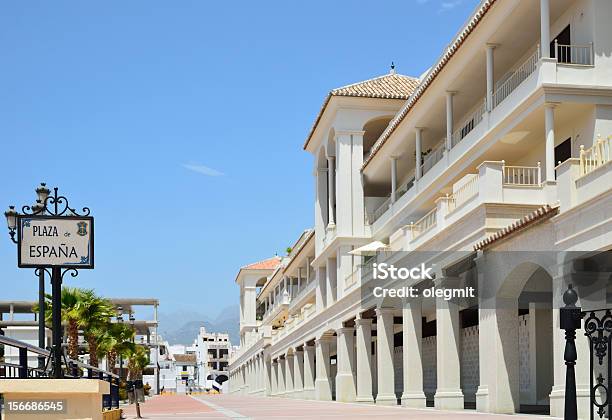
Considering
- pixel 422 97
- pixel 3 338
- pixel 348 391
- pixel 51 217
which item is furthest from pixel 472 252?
pixel 348 391

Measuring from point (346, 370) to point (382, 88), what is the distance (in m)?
13.5

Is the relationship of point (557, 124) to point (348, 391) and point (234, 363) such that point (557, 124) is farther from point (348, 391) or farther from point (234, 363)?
point (234, 363)

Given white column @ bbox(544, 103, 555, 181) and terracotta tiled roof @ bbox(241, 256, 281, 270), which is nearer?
white column @ bbox(544, 103, 555, 181)

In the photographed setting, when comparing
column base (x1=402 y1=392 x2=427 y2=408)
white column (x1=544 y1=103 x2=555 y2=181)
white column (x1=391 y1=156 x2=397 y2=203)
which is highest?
white column (x1=391 y1=156 x2=397 y2=203)

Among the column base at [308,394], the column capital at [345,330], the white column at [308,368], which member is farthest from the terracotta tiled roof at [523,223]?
the white column at [308,368]

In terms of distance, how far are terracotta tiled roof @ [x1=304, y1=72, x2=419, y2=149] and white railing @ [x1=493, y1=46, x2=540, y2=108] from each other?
15819 mm

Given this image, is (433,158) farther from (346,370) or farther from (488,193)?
(346,370)

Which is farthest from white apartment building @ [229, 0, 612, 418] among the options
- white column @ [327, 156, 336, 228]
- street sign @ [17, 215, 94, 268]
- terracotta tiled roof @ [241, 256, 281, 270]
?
terracotta tiled roof @ [241, 256, 281, 270]

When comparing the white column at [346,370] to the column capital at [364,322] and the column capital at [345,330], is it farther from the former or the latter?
the column capital at [364,322]

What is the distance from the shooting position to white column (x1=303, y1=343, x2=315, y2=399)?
52.2 meters

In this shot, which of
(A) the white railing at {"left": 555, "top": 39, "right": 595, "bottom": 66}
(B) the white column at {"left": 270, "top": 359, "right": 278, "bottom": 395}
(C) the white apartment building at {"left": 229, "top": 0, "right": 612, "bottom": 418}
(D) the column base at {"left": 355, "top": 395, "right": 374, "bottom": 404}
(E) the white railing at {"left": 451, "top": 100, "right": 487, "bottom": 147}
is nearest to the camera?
(C) the white apartment building at {"left": 229, "top": 0, "right": 612, "bottom": 418}

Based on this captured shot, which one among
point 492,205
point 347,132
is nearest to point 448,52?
point 492,205

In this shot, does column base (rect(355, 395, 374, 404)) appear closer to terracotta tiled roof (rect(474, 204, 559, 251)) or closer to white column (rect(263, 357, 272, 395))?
terracotta tiled roof (rect(474, 204, 559, 251))

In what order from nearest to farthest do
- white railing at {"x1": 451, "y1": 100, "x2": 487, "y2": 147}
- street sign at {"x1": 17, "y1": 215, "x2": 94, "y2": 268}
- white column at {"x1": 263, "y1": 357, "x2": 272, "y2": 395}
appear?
1. street sign at {"x1": 17, "y1": 215, "x2": 94, "y2": 268}
2. white railing at {"x1": 451, "y1": 100, "x2": 487, "y2": 147}
3. white column at {"x1": 263, "y1": 357, "x2": 272, "y2": 395}
